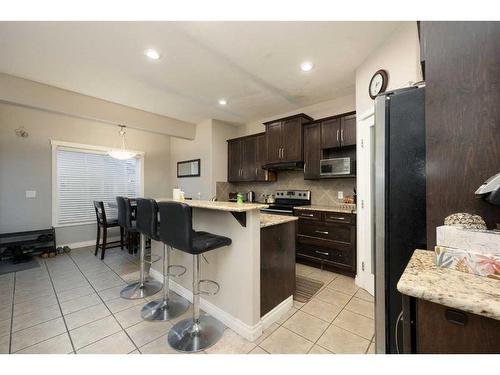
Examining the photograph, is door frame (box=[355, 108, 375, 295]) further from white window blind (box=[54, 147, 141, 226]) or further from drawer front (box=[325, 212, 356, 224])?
white window blind (box=[54, 147, 141, 226])

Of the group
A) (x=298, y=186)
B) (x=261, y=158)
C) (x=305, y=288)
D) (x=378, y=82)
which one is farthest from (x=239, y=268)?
(x=261, y=158)

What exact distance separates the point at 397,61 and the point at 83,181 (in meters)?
5.49

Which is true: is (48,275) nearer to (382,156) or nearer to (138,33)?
(138,33)

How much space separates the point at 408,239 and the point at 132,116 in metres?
4.32

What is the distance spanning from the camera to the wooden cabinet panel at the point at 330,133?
3.15 meters

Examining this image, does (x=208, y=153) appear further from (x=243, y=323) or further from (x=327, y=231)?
(x=243, y=323)

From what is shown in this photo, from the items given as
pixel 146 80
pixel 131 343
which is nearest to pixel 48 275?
pixel 131 343

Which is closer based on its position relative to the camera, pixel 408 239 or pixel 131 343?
pixel 408 239

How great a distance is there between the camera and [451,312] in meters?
0.57

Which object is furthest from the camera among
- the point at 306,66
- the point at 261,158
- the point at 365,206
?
the point at 261,158

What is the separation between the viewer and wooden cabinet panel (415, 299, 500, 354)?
53 cm

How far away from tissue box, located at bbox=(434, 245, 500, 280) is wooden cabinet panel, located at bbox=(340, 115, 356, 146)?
2.55 m

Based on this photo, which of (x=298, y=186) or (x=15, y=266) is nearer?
(x=15, y=266)
